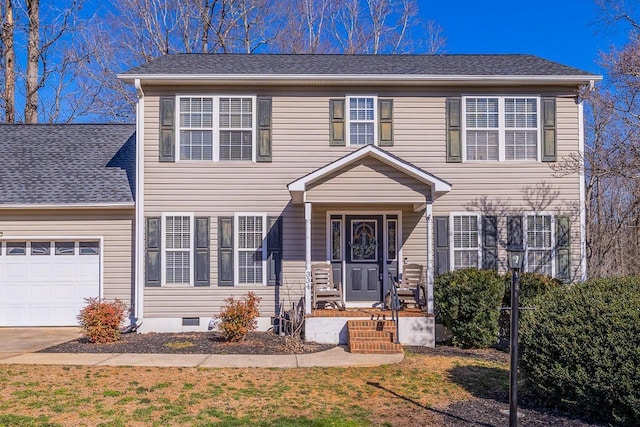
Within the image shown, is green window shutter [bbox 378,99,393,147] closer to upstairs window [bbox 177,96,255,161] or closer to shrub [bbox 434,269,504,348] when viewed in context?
upstairs window [bbox 177,96,255,161]

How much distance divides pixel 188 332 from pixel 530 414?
7146 mm

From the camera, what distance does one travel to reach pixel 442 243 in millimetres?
11062

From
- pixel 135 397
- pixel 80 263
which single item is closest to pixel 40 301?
pixel 80 263

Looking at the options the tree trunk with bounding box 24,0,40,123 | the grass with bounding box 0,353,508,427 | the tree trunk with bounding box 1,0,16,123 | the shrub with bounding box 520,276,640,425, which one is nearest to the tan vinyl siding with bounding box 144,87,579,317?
the grass with bounding box 0,353,508,427

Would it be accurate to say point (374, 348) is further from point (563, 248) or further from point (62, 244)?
point (62, 244)

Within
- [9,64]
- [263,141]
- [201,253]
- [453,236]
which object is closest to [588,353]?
[453,236]

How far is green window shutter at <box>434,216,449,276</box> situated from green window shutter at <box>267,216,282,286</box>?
3.35 m

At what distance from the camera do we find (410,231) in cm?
1112

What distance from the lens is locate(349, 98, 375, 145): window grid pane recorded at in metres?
11.1

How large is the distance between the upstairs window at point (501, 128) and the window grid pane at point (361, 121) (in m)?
2.04

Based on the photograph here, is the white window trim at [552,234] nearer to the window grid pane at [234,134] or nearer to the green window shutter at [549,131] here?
the green window shutter at [549,131]

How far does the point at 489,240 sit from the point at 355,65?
4971 mm

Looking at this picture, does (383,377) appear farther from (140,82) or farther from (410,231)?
(140,82)

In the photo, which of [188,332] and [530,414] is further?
[188,332]
